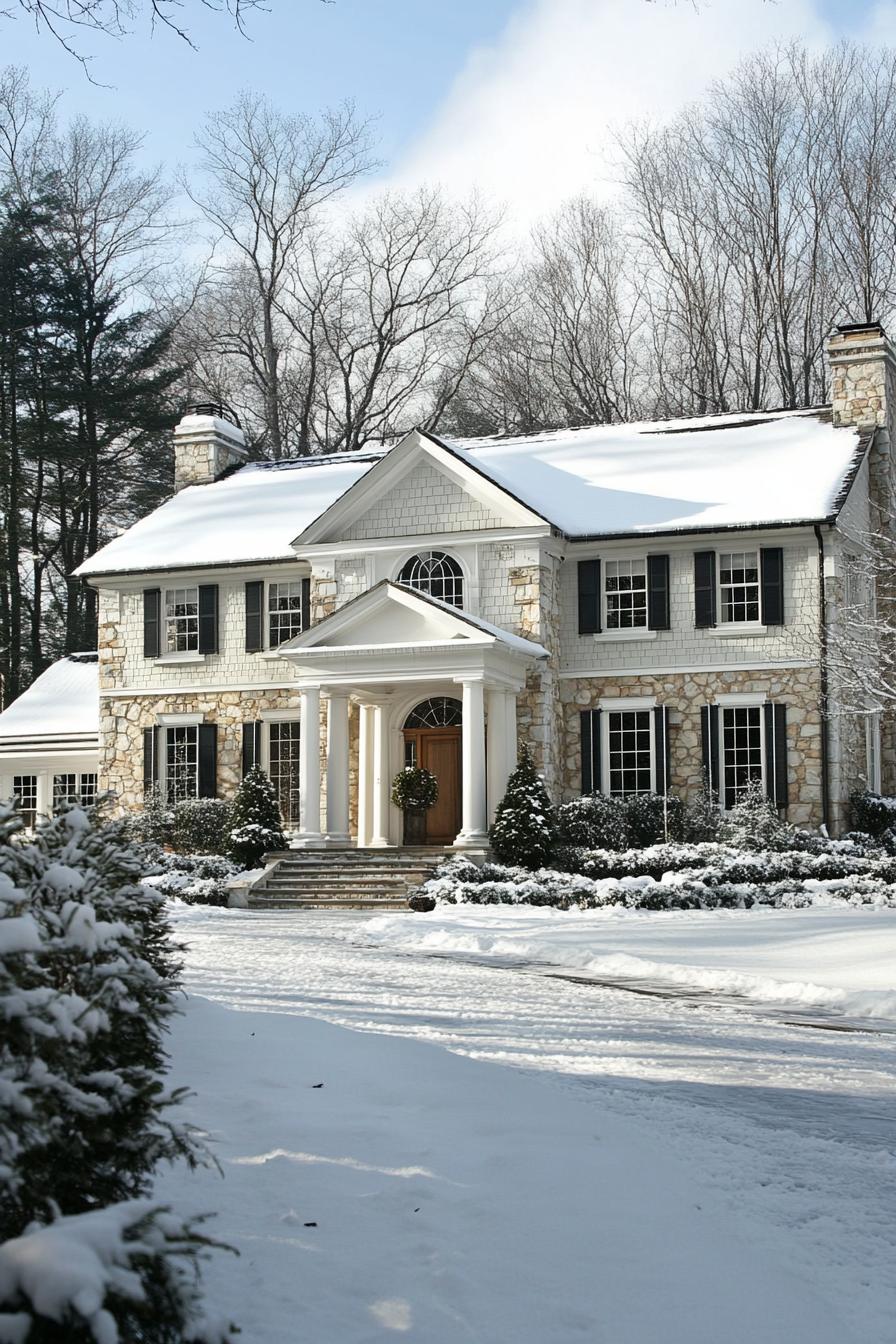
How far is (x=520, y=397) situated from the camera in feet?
135

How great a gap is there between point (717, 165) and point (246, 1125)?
126 ft

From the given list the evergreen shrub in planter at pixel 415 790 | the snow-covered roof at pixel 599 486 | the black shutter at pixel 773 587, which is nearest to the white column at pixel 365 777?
the evergreen shrub in planter at pixel 415 790

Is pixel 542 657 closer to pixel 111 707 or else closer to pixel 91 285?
pixel 111 707

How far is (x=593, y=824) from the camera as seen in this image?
23766mm

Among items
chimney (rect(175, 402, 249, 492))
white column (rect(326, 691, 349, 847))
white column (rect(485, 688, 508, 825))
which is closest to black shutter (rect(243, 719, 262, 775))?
white column (rect(326, 691, 349, 847))

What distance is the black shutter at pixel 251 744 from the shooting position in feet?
88.3

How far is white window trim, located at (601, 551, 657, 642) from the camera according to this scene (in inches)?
992

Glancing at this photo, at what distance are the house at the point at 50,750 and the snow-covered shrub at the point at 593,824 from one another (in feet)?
33.6

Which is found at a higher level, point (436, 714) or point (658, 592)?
point (658, 592)

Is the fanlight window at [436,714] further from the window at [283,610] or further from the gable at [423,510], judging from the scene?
the gable at [423,510]

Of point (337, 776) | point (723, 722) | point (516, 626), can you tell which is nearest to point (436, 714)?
point (516, 626)

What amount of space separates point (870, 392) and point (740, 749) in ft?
23.2

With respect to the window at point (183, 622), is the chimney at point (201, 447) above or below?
above

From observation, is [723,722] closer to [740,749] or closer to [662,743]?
[740,749]
